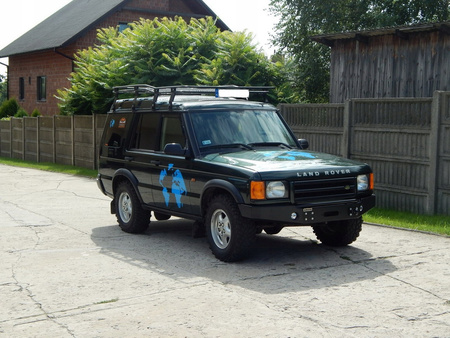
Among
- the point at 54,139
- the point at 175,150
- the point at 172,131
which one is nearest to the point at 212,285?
the point at 175,150

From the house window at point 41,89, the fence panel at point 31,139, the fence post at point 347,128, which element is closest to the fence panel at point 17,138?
the fence panel at point 31,139

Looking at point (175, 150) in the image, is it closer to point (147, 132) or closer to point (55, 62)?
point (147, 132)

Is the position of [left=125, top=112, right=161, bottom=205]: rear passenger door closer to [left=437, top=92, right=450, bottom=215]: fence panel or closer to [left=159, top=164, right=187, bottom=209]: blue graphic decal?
[left=159, top=164, right=187, bottom=209]: blue graphic decal

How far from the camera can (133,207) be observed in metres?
9.91

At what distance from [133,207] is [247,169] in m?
2.77

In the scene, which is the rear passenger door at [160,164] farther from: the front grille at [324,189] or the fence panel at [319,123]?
the fence panel at [319,123]

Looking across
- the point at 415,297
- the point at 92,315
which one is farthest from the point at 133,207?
the point at 415,297

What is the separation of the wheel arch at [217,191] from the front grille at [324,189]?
0.64 meters

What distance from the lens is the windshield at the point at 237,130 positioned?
29.0ft

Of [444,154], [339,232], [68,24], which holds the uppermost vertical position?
[68,24]

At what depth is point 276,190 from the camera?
7578mm

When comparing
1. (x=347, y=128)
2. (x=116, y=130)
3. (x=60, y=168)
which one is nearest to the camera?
(x=116, y=130)

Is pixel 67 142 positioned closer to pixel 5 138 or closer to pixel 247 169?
pixel 5 138

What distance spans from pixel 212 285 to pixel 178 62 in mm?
13239
